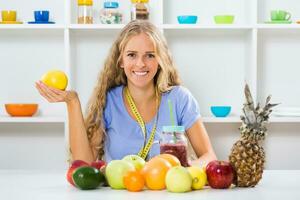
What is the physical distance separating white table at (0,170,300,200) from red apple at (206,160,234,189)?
19 mm

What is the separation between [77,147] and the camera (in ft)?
8.50

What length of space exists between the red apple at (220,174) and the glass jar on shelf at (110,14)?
1.87 metres

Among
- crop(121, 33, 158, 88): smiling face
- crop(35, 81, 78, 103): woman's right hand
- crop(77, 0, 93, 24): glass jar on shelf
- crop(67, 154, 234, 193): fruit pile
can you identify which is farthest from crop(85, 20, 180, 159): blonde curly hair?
crop(67, 154, 234, 193): fruit pile

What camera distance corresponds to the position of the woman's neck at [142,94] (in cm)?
279

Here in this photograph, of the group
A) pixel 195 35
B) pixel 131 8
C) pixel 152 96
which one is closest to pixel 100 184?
pixel 152 96

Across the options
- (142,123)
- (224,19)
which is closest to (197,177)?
(142,123)

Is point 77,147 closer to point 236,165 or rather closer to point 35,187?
point 35,187

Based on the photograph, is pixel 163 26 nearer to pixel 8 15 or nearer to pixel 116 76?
pixel 116 76

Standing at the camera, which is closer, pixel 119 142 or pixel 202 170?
pixel 202 170

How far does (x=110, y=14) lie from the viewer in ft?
11.5

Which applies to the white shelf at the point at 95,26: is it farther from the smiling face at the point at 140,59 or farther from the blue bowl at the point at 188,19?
the smiling face at the point at 140,59

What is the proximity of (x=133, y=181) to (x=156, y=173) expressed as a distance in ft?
0.23

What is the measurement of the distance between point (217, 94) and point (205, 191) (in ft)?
6.82

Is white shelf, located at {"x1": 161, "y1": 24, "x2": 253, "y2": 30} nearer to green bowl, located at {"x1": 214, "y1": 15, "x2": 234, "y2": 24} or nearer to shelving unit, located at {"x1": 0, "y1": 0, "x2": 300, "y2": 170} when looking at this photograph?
green bowl, located at {"x1": 214, "y1": 15, "x2": 234, "y2": 24}
